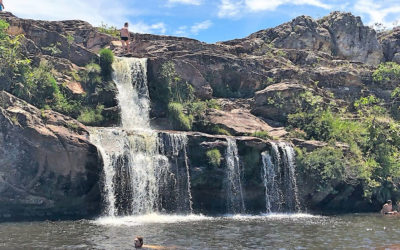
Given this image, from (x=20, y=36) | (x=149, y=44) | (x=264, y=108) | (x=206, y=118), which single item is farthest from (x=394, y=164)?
(x=20, y=36)

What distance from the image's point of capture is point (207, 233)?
2172cm

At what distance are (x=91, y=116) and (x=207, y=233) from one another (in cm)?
1523

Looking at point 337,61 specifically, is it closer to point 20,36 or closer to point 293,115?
point 293,115

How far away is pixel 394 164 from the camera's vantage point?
120 feet

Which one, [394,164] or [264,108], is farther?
[264,108]

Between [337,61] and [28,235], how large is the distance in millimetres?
42333

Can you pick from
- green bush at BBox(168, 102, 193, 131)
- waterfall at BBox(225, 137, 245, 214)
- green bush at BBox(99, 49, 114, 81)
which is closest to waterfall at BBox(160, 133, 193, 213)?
waterfall at BBox(225, 137, 245, 214)

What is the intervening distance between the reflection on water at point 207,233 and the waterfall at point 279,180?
13.6ft

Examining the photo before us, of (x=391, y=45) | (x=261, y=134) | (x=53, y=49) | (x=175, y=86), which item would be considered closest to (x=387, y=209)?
(x=261, y=134)

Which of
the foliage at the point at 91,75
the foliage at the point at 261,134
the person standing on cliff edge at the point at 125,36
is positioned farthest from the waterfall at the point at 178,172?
the person standing on cliff edge at the point at 125,36

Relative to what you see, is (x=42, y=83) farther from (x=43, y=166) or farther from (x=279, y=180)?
(x=279, y=180)

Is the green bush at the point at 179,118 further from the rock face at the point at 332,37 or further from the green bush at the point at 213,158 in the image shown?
the rock face at the point at 332,37

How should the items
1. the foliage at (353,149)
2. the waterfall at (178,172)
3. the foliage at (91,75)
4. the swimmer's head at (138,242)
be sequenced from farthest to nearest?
the foliage at (91,75) < the foliage at (353,149) < the waterfall at (178,172) < the swimmer's head at (138,242)

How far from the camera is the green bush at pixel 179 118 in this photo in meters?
35.3
